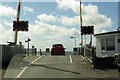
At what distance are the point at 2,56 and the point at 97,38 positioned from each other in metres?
14.0

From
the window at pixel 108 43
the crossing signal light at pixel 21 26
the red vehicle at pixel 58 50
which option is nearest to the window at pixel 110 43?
the window at pixel 108 43

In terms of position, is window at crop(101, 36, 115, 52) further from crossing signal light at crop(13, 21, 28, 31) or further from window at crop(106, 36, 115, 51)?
crossing signal light at crop(13, 21, 28, 31)

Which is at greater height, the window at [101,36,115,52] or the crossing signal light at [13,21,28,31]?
the crossing signal light at [13,21,28,31]

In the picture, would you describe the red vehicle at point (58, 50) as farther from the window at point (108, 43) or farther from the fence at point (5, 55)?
the fence at point (5, 55)

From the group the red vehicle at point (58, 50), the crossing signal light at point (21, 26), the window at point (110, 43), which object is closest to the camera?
the crossing signal light at point (21, 26)

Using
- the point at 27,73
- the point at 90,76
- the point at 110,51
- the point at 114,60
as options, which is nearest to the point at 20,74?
the point at 27,73

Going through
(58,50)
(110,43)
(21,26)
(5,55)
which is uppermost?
(21,26)

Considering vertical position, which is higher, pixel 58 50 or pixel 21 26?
pixel 21 26

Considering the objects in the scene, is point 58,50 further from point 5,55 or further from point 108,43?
point 5,55

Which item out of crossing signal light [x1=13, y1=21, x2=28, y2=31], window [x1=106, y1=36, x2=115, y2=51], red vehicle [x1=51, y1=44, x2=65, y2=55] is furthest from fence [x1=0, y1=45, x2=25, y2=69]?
red vehicle [x1=51, y1=44, x2=65, y2=55]

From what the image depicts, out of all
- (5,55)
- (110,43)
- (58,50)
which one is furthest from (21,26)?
(58,50)

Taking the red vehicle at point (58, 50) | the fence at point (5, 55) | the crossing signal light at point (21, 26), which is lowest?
the fence at point (5, 55)

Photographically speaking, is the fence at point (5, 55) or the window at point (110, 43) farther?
the window at point (110, 43)

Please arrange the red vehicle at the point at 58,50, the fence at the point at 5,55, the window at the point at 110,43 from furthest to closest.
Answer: the red vehicle at the point at 58,50, the window at the point at 110,43, the fence at the point at 5,55
